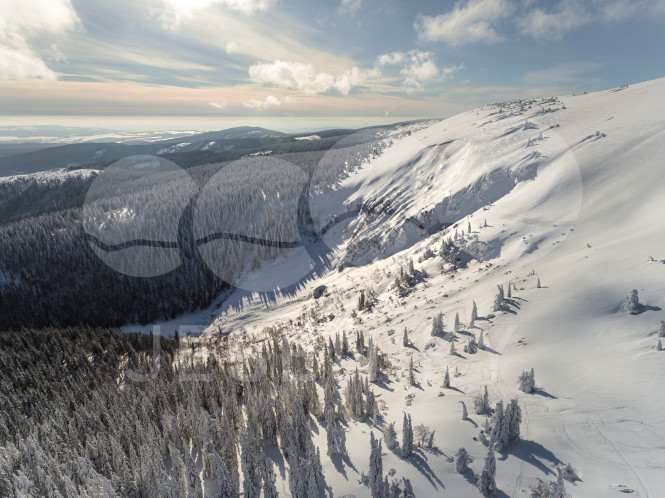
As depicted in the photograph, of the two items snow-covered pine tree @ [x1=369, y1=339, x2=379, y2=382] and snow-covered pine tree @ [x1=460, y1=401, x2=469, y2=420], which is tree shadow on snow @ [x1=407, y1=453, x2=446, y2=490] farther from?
snow-covered pine tree @ [x1=369, y1=339, x2=379, y2=382]

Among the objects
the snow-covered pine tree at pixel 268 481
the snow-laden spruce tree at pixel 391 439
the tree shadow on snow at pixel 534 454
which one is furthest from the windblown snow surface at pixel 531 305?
the snow-covered pine tree at pixel 268 481

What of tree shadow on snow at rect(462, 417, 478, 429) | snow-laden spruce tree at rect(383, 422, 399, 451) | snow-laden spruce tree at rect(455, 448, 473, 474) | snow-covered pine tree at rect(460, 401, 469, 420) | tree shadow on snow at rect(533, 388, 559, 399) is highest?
tree shadow on snow at rect(533, 388, 559, 399)

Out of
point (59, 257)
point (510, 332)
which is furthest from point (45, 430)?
point (59, 257)

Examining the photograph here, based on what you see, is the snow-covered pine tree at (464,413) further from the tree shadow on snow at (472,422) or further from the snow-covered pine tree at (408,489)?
the snow-covered pine tree at (408,489)

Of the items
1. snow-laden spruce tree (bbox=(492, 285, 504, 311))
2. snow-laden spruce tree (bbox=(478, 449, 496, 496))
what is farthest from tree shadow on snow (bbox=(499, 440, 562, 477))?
snow-laden spruce tree (bbox=(492, 285, 504, 311))

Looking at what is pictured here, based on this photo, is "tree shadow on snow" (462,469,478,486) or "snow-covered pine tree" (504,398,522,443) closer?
"tree shadow on snow" (462,469,478,486)

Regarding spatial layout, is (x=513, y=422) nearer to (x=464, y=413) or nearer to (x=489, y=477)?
(x=489, y=477)
